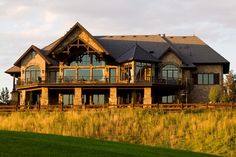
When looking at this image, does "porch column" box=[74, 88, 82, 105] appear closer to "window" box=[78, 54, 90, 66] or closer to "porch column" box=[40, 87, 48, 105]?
"porch column" box=[40, 87, 48, 105]

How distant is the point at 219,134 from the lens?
31.7m

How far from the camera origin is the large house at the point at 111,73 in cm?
4906

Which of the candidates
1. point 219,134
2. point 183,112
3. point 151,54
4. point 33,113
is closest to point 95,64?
point 151,54

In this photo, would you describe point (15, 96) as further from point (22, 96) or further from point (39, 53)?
point (39, 53)

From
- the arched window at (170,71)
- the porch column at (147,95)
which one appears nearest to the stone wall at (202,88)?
the arched window at (170,71)

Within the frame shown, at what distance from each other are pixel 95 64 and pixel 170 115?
16668 millimetres

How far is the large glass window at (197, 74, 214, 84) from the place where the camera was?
5209 centimetres

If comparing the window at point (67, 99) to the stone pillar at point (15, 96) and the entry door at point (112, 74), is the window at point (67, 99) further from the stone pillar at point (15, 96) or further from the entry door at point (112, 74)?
the stone pillar at point (15, 96)

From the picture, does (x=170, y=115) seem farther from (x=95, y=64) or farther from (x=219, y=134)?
(x=95, y=64)

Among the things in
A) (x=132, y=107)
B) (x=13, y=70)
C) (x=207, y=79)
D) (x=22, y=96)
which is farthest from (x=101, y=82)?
(x=13, y=70)

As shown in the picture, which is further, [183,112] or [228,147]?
[183,112]

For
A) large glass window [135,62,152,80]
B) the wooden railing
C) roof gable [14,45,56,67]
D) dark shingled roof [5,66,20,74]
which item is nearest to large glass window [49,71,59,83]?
roof gable [14,45,56,67]

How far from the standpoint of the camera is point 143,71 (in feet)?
163

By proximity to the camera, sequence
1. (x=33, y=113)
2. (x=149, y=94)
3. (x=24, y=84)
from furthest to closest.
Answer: (x=24, y=84), (x=149, y=94), (x=33, y=113)
